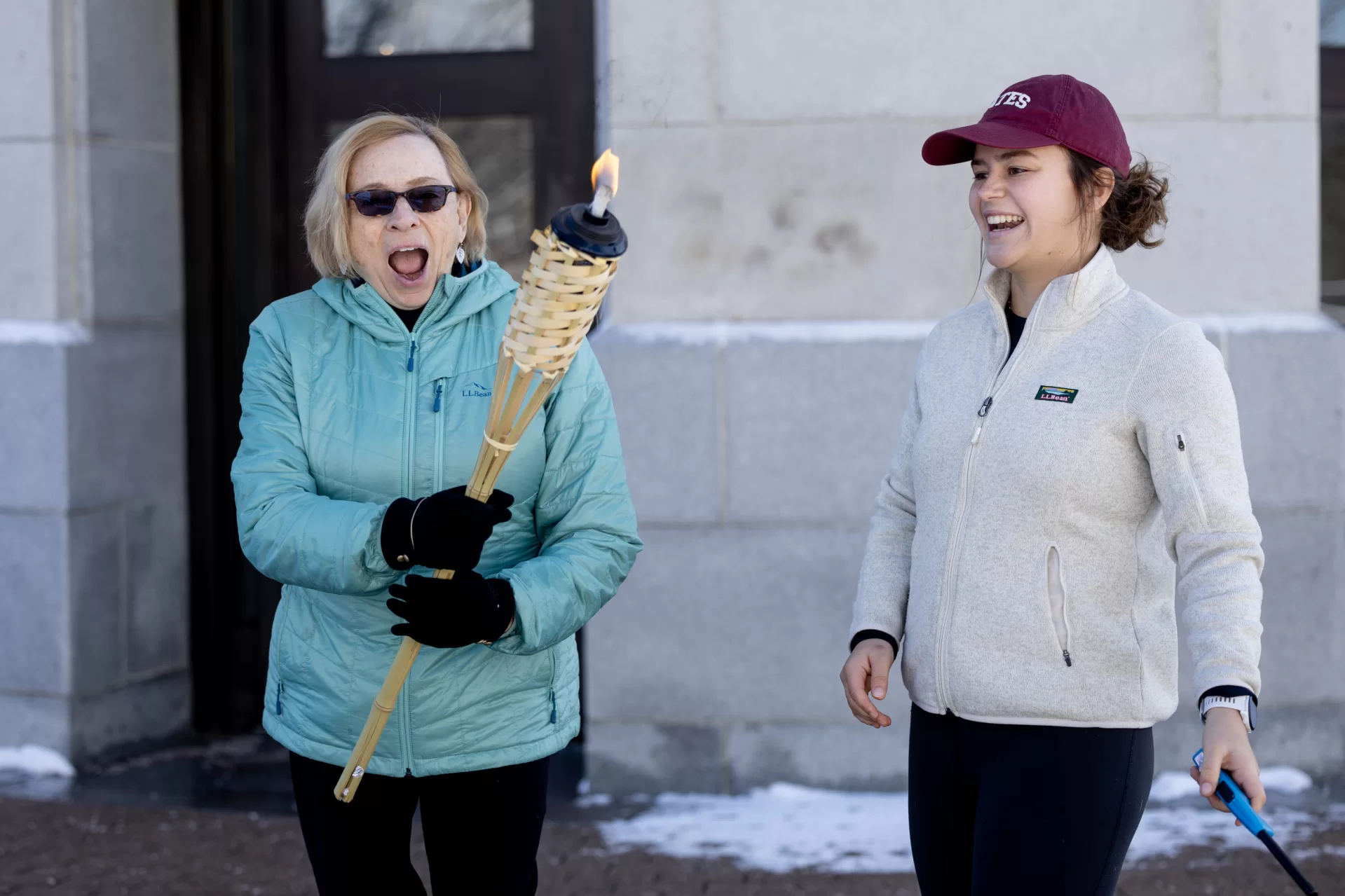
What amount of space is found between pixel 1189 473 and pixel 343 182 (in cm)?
156

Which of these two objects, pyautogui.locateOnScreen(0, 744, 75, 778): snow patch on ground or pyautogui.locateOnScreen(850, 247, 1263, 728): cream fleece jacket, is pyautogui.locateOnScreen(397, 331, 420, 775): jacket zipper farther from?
pyautogui.locateOnScreen(0, 744, 75, 778): snow patch on ground

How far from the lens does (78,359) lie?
5594 mm

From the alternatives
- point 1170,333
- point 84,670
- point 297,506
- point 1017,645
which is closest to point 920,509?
point 1017,645

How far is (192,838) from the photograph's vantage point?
491 cm

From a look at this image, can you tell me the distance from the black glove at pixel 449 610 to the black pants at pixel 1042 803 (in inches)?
31.4

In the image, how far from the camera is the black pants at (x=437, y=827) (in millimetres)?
2768

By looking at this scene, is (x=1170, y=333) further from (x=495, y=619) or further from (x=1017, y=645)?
(x=495, y=619)

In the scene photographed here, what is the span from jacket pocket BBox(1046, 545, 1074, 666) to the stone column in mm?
4191

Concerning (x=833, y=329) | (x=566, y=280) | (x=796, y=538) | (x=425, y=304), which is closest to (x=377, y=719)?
(x=425, y=304)

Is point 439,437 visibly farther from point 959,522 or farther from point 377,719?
point 959,522

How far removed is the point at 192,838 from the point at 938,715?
10.4 feet

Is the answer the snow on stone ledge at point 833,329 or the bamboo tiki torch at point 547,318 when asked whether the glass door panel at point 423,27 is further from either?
the bamboo tiki torch at point 547,318

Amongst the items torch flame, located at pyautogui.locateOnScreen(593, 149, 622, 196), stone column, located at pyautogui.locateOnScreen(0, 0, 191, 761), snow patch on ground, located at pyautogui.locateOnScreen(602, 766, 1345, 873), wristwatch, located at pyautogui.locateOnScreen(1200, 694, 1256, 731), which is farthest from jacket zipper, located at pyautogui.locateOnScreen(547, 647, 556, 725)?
stone column, located at pyautogui.locateOnScreen(0, 0, 191, 761)

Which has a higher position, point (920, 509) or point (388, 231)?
point (388, 231)
